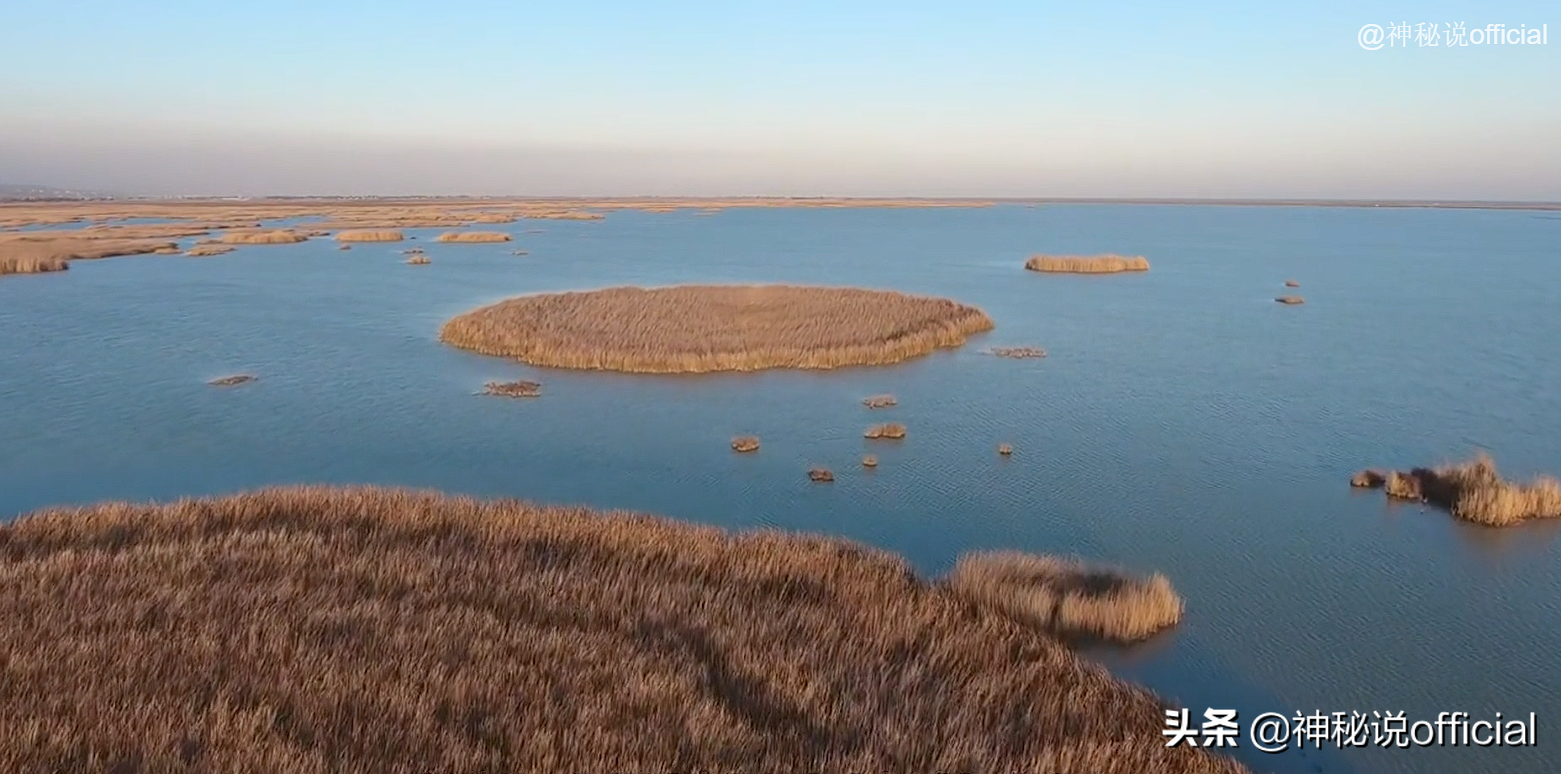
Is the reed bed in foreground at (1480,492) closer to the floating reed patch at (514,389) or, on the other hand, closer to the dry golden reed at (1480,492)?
the dry golden reed at (1480,492)

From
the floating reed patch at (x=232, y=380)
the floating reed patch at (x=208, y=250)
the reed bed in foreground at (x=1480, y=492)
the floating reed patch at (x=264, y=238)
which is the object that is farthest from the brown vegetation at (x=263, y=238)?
the reed bed in foreground at (x=1480, y=492)

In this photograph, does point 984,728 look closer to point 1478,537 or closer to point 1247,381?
point 1478,537

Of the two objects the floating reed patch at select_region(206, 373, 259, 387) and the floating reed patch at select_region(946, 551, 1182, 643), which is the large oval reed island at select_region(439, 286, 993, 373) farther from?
the floating reed patch at select_region(946, 551, 1182, 643)

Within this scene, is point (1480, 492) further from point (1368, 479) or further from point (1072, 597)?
point (1072, 597)

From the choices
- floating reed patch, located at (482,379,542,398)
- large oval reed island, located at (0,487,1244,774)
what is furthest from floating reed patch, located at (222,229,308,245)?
large oval reed island, located at (0,487,1244,774)

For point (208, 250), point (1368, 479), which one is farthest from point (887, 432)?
point (208, 250)
